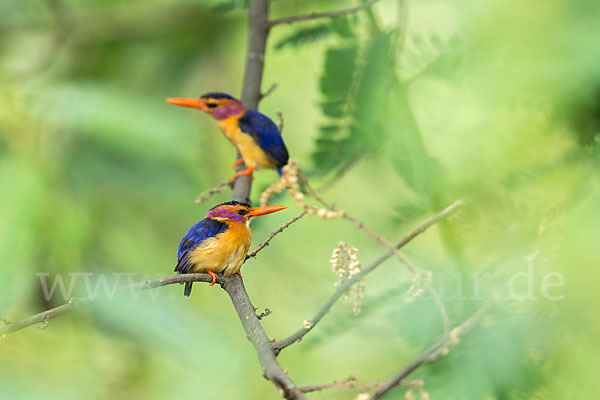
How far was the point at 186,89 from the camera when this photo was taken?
2426 mm

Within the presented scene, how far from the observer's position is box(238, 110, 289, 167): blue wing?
5.46 feet

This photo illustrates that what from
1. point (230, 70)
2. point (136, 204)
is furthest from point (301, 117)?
point (136, 204)

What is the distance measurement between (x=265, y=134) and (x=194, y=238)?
1.80 ft

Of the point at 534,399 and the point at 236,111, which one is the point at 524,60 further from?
the point at 236,111

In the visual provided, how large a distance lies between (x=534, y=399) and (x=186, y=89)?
1828mm

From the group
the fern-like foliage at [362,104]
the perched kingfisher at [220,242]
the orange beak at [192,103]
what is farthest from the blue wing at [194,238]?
the orange beak at [192,103]

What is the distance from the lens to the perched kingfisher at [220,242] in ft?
3.63

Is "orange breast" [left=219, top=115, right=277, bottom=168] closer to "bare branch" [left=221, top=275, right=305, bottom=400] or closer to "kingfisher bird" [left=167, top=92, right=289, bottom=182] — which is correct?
"kingfisher bird" [left=167, top=92, right=289, bottom=182]

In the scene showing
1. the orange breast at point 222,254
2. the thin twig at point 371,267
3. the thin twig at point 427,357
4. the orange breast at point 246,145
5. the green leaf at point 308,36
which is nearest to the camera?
the thin twig at point 427,357

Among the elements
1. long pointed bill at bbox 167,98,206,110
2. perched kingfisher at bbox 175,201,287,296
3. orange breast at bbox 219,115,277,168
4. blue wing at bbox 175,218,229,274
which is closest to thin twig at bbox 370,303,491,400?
perched kingfisher at bbox 175,201,287,296

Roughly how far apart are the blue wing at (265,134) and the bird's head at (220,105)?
40 mm

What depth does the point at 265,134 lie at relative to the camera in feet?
5.48

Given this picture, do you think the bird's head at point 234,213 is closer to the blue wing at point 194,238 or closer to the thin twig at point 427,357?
the blue wing at point 194,238

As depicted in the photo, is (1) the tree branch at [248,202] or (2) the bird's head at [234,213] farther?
(2) the bird's head at [234,213]
